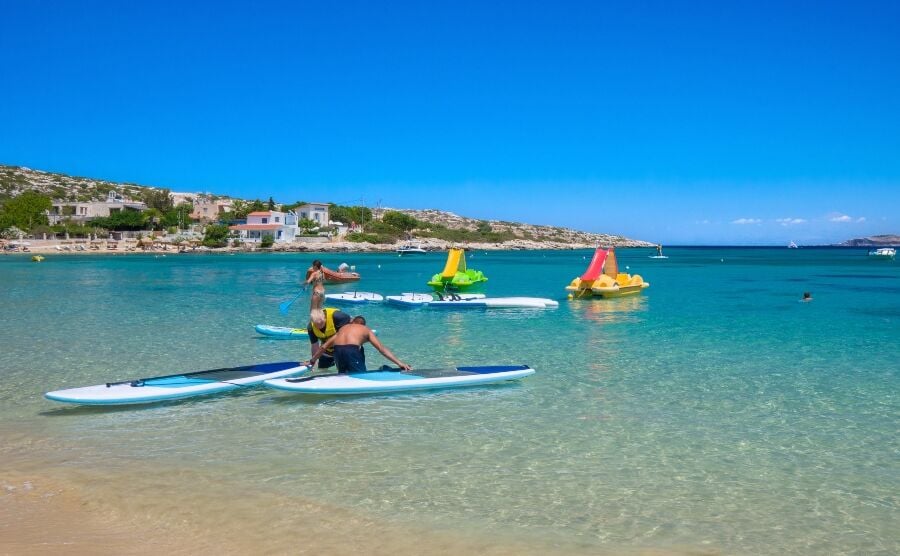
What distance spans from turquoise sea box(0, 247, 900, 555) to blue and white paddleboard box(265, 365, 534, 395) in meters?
0.19

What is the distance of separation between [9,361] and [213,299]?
16.8m

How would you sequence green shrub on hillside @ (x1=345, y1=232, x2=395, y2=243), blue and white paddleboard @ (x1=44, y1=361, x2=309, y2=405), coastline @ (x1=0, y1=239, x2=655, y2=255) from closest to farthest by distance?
blue and white paddleboard @ (x1=44, y1=361, x2=309, y2=405), coastline @ (x1=0, y1=239, x2=655, y2=255), green shrub on hillside @ (x1=345, y1=232, x2=395, y2=243)

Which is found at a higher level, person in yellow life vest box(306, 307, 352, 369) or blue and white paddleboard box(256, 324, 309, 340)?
person in yellow life vest box(306, 307, 352, 369)

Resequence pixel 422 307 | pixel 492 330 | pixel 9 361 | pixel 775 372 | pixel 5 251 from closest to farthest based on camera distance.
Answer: pixel 775 372, pixel 9 361, pixel 492 330, pixel 422 307, pixel 5 251

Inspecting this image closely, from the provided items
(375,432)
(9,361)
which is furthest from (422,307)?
(375,432)

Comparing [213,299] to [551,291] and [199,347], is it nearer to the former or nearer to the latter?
[199,347]

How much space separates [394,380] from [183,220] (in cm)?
12653

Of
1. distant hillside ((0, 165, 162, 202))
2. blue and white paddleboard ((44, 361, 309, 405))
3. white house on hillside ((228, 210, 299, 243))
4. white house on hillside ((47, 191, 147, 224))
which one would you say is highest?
distant hillside ((0, 165, 162, 202))

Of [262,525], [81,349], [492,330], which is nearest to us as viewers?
[262,525]

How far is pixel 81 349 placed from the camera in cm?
1700

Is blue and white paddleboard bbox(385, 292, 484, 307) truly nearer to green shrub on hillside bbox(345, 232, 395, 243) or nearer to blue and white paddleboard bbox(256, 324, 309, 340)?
blue and white paddleboard bbox(256, 324, 309, 340)

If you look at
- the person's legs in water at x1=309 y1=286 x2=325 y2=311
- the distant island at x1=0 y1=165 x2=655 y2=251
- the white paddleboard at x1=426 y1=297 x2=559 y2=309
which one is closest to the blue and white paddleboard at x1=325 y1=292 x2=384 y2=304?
the white paddleboard at x1=426 y1=297 x2=559 y2=309

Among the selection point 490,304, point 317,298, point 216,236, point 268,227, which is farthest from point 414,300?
point 268,227

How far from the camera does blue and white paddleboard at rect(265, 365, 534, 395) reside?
11.3 meters
